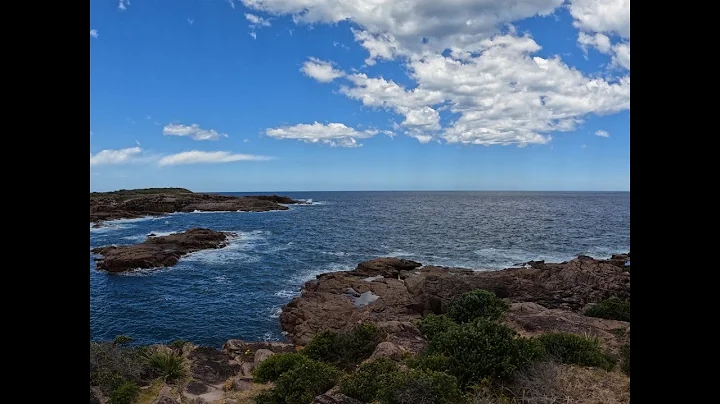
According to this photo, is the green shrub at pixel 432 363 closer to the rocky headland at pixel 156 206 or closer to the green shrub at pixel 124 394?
the green shrub at pixel 124 394

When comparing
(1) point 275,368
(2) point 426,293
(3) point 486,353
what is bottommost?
(2) point 426,293

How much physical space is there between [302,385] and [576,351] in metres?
6.21

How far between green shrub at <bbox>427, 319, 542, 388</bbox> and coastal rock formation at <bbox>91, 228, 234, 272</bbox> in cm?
3291

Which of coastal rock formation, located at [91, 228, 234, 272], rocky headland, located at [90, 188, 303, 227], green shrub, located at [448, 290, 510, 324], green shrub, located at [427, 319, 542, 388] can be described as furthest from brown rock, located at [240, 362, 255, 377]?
rocky headland, located at [90, 188, 303, 227]

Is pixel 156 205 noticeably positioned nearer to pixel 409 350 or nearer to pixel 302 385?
pixel 409 350

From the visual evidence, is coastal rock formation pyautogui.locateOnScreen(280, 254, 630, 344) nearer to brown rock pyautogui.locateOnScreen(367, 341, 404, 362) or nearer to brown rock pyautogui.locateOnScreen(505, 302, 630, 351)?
brown rock pyautogui.locateOnScreen(505, 302, 630, 351)

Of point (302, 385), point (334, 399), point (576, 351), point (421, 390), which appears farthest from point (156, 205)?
point (576, 351)

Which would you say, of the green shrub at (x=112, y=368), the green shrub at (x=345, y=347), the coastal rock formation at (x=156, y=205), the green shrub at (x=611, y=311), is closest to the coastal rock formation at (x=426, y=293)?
the green shrub at (x=611, y=311)

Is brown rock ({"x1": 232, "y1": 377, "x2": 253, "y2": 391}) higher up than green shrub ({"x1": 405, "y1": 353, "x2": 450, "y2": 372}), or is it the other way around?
green shrub ({"x1": 405, "y1": 353, "x2": 450, "y2": 372})

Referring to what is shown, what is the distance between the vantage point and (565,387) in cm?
729

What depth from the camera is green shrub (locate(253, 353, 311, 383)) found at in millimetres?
10164
